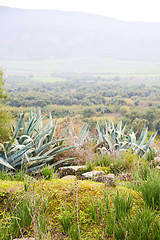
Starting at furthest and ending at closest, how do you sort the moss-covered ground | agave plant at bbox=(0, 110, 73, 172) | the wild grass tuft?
agave plant at bbox=(0, 110, 73, 172) → the wild grass tuft → the moss-covered ground

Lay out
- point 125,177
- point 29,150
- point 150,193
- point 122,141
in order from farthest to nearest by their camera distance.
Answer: point 122,141 → point 29,150 → point 125,177 → point 150,193

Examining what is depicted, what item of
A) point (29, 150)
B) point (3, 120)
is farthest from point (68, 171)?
point (3, 120)

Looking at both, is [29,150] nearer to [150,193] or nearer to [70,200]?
[70,200]

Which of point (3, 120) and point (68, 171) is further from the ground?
point (3, 120)

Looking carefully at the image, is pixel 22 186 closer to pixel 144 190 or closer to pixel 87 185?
pixel 87 185

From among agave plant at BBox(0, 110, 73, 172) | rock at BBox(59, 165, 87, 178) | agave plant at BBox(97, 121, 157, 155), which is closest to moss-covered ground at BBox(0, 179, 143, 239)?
agave plant at BBox(0, 110, 73, 172)

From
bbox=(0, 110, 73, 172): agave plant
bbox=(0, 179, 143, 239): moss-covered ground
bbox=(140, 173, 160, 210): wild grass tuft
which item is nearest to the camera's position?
bbox=(0, 179, 143, 239): moss-covered ground

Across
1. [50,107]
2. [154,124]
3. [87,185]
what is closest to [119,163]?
[87,185]

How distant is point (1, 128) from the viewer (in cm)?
483

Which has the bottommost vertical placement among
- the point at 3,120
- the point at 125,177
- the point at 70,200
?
the point at 125,177

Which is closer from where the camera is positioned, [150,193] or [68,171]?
[150,193]

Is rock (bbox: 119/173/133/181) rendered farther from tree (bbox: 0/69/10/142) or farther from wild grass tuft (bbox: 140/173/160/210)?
tree (bbox: 0/69/10/142)

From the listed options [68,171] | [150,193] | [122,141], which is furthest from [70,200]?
[122,141]

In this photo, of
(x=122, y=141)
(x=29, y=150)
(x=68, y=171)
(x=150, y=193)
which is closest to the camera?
(x=150, y=193)
